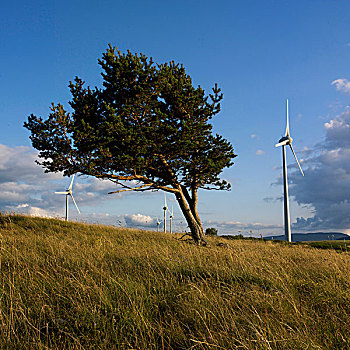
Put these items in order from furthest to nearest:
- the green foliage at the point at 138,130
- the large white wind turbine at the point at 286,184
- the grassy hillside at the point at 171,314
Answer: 1. the large white wind turbine at the point at 286,184
2. the green foliage at the point at 138,130
3. the grassy hillside at the point at 171,314

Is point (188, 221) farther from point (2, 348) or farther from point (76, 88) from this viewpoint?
point (2, 348)

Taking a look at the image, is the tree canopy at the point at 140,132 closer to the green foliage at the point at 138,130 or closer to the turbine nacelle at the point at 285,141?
the green foliage at the point at 138,130

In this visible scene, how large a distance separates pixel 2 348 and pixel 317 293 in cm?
512

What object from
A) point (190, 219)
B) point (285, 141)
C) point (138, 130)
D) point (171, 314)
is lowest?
point (171, 314)

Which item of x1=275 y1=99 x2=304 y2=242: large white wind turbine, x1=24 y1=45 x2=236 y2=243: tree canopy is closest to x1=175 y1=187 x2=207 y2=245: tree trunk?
x1=24 y1=45 x2=236 y2=243: tree canopy

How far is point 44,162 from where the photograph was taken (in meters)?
17.3

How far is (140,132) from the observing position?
16.1 meters

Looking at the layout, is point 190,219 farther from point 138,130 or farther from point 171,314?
point 171,314

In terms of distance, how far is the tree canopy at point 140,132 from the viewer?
16.1 meters

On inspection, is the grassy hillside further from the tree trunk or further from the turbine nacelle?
the turbine nacelle

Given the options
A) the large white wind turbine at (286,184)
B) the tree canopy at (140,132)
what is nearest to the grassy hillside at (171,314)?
the tree canopy at (140,132)

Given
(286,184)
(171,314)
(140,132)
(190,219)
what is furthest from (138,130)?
(286,184)

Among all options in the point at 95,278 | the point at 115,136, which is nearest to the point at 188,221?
the point at 115,136

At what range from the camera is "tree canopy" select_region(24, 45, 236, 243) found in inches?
633
